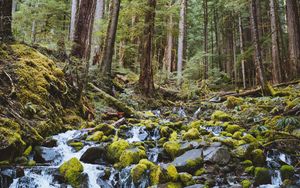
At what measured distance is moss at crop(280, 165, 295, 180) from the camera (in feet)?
19.2

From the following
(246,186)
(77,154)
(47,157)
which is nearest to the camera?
(246,186)

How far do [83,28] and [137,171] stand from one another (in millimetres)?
6642

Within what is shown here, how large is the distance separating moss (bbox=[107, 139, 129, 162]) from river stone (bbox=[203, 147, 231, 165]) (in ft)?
5.99

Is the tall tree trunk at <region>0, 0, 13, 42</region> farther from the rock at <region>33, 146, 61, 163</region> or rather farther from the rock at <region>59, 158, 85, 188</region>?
the rock at <region>59, 158, 85, 188</region>

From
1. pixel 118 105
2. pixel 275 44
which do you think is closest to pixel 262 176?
pixel 118 105

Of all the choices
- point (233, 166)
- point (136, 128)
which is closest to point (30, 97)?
point (136, 128)

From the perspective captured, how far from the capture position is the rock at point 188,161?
6070 millimetres

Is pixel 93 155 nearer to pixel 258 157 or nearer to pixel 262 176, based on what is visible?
pixel 262 176

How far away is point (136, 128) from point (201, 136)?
1988 mm

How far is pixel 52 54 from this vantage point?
1100cm

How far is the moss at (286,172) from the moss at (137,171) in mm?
2735

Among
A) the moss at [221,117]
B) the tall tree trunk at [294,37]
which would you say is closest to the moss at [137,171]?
the moss at [221,117]

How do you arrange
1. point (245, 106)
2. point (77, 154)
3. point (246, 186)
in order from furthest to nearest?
1. point (245, 106)
2. point (77, 154)
3. point (246, 186)

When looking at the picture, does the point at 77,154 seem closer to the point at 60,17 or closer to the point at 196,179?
the point at 196,179
